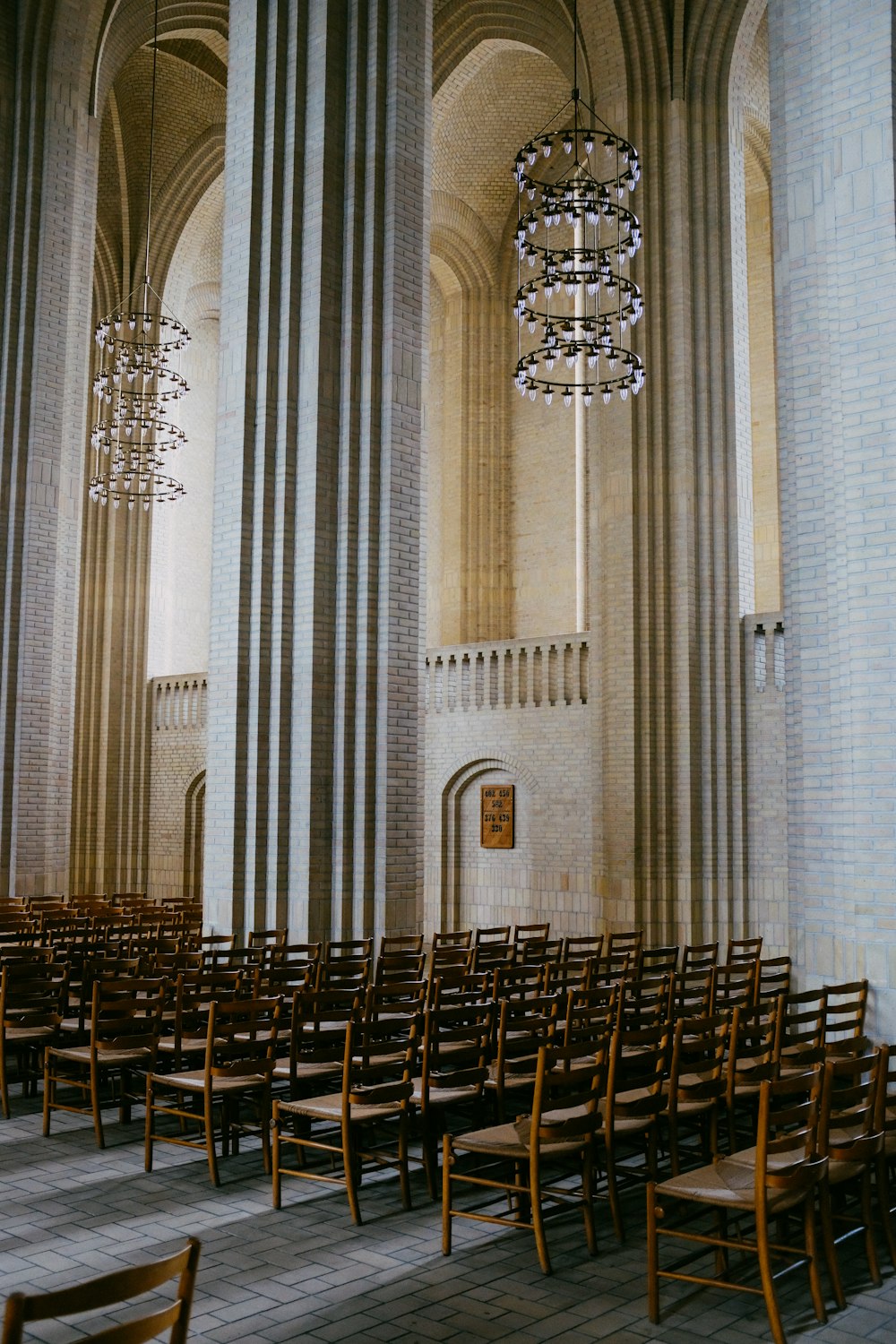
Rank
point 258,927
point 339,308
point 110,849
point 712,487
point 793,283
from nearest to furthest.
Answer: point 793,283 → point 258,927 → point 339,308 → point 712,487 → point 110,849

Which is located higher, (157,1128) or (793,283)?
(793,283)

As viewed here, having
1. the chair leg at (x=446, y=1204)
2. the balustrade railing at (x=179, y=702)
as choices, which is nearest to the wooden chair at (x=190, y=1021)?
the chair leg at (x=446, y=1204)

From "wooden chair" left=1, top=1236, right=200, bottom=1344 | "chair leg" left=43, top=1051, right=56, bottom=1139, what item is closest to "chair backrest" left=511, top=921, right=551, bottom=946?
"chair leg" left=43, top=1051, right=56, bottom=1139

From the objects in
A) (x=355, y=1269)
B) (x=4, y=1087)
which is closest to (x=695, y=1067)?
(x=355, y=1269)

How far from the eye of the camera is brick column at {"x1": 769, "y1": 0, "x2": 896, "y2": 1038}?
28.7 ft

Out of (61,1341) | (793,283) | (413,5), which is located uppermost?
(413,5)

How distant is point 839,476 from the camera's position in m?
9.17

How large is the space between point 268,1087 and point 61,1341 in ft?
7.71

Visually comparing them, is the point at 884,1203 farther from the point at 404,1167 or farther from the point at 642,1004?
the point at 642,1004

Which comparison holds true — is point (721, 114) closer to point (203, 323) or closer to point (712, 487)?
point (712, 487)

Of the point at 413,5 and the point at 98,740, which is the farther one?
the point at 98,740

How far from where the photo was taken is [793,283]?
Answer: 978cm

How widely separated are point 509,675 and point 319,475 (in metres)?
7.13

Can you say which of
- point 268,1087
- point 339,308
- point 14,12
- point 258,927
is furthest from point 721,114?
point 268,1087
